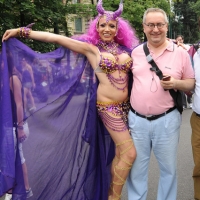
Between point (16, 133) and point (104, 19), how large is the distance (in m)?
1.33

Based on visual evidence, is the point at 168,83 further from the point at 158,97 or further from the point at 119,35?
the point at 119,35

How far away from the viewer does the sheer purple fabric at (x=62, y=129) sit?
2.90 m

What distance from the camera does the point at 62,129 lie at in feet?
Result: 9.81

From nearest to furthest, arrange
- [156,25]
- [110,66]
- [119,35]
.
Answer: [156,25] < [110,66] < [119,35]

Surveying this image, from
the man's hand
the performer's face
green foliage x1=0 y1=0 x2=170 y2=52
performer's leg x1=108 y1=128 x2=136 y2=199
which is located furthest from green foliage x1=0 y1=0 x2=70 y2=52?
the man's hand

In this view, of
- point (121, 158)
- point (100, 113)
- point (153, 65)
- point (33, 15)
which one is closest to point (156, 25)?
point (153, 65)

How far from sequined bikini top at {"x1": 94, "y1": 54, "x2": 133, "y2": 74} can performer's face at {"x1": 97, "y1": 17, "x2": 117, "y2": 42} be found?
7.8 inches

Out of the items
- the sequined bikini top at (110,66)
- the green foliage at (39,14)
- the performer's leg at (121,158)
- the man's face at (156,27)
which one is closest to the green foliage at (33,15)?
the green foliage at (39,14)

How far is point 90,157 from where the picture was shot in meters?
3.03

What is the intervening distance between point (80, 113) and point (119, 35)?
859mm

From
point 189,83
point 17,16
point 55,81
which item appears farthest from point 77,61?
point 17,16

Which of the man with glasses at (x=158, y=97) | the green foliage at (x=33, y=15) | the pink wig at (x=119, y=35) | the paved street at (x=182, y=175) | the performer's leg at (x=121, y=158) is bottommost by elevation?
the paved street at (x=182, y=175)

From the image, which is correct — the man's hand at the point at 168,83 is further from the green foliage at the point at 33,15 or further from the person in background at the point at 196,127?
the green foliage at the point at 33,15

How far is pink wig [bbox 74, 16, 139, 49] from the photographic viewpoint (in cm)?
287
